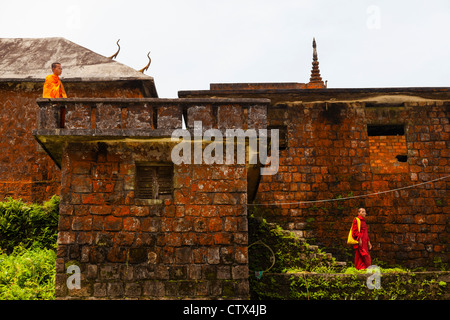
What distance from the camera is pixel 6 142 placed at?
11.8 m

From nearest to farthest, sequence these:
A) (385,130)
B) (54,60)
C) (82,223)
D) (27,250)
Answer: (82,223), (27,250), (385,130), (54,60)

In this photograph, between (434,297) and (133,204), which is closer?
(133,204)

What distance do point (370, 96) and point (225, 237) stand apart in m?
6.74

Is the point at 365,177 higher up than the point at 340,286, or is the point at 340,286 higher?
the point at 365,177

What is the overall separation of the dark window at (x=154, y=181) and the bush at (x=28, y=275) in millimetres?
2058

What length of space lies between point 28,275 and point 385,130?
968 cm

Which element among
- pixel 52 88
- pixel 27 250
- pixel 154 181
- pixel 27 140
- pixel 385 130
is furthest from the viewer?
pixel 385 130

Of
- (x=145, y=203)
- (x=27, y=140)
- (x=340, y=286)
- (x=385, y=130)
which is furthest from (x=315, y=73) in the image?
(x=145, y=203)

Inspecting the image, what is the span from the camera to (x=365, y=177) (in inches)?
451

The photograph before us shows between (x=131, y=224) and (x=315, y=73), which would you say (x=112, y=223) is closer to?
(x=131, y=224)
